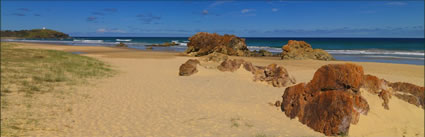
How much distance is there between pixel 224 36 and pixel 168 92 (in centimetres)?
2883

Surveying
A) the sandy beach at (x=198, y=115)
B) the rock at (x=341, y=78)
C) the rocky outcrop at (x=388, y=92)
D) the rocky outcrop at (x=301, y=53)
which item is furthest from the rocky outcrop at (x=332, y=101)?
the rocky outcrop at (x=301, y=53)

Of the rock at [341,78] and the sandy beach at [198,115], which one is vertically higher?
the rock at [341,78]

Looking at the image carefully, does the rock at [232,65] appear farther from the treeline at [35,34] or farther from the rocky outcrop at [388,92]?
the treeline at [35,34]

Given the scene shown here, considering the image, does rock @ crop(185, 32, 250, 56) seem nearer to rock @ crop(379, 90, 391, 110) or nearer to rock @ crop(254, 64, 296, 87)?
rock @ crop(254, 64, 296, 87)

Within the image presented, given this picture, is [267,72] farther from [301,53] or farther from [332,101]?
[301,53]

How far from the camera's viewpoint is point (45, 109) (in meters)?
9.63

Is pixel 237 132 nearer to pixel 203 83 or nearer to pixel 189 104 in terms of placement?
pixel 189 104

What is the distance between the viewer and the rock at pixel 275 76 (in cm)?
1404

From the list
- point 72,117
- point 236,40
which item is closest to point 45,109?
point 72,117

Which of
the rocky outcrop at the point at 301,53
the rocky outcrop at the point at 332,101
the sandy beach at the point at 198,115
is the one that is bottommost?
the sandy beach at the point at 198,115

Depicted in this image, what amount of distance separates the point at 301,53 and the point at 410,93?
2599 centimetres

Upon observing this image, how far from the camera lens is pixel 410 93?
28.8 feet

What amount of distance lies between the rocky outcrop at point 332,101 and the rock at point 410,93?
1.88 m

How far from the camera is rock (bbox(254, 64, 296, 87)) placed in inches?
553
